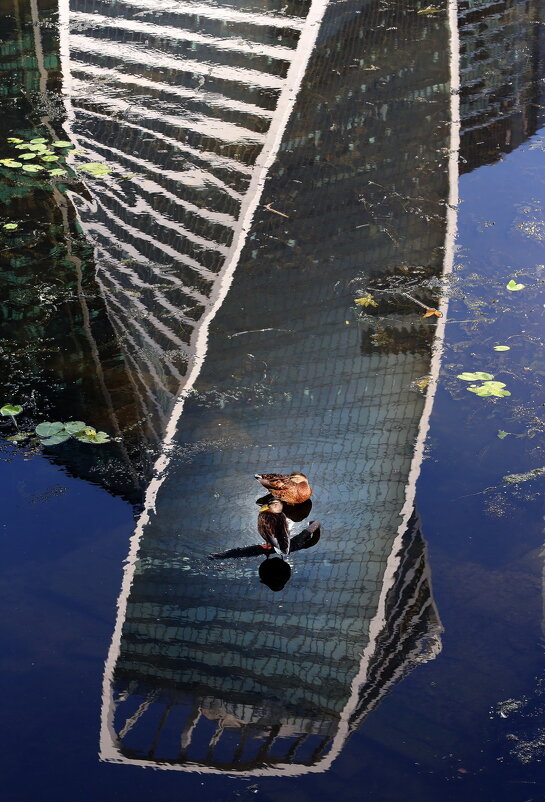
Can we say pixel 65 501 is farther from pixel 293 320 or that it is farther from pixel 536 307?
pixel 536 307

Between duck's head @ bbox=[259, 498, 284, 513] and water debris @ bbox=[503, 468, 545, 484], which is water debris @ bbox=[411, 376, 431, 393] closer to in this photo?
water debris @ bbox=[503, 468, 545, 484]

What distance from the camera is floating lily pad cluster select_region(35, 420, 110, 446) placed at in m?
4.04

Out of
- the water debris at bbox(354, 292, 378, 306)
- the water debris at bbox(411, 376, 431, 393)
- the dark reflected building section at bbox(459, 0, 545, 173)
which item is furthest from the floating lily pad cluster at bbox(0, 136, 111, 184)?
the water debris at bbox(411, 376, 431, 393)

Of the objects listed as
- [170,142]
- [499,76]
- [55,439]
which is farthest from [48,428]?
[499,76]

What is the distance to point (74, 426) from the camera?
411cm

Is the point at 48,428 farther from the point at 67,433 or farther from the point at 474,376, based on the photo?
the point at 474,376

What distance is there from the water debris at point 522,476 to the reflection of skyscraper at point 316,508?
376 millimetres

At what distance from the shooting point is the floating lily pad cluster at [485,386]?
14.0ft

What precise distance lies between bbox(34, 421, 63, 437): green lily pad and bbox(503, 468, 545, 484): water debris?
1803mm

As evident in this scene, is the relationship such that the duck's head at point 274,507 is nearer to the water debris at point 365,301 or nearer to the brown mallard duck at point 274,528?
the brown mallard duck at point 274,528

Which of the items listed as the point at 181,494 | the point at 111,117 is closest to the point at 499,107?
the point at 111,117

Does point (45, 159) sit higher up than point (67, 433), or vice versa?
point (45, 159)

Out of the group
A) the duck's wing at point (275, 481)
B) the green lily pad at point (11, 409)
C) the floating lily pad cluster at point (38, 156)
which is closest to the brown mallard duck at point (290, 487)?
the duck's wing at point (275, 481)

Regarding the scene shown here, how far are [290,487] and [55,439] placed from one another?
1042 millimetres
